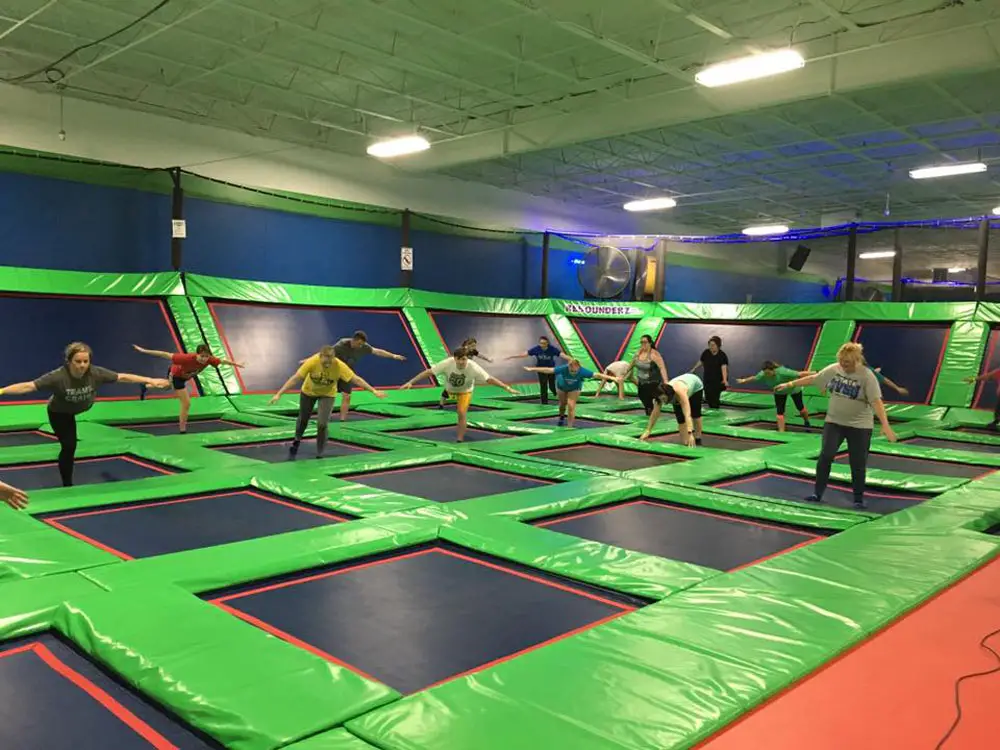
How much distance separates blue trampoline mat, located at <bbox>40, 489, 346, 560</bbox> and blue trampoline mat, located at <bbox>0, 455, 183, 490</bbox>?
0.98 meters

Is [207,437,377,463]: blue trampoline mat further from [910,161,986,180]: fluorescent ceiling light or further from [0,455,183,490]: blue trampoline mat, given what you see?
[910,161,986,180]: fluorescent ceiling light

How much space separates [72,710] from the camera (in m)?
2.57

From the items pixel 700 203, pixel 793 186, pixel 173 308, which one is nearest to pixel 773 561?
pixel 173 308

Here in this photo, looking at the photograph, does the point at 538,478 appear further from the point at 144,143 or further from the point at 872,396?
the point at 144,143

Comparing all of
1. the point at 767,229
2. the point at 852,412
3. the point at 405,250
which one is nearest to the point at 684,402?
the point at 852,412

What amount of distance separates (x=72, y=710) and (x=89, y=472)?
172 inches

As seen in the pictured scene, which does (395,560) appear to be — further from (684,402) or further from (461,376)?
(684,402)

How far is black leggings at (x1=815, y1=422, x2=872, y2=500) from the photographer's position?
579 cm

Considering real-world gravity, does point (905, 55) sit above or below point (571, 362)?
above

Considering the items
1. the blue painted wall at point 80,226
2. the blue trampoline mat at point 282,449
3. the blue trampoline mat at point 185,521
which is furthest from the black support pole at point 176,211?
the blue trampoline mat at point 185,521

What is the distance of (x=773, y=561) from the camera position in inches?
167

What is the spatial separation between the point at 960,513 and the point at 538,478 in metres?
3.19

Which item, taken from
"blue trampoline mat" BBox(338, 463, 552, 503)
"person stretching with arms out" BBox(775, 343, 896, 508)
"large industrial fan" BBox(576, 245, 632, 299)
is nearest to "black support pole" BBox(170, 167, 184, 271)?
"blue trampoline mat" BBox(338, 463, 552, 503)

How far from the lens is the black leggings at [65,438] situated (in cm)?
555
